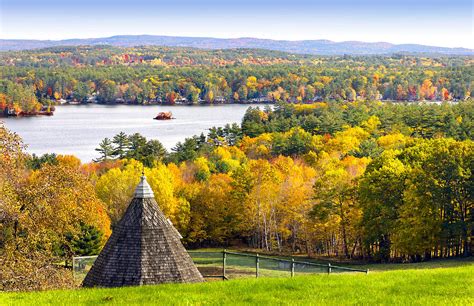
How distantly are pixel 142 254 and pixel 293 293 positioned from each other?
16.2ft

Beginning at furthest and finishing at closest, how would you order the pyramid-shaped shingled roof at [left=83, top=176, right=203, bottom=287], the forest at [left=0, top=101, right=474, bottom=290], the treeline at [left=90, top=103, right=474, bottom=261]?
the treeline at [left=90, top=103, right=474, bottom=261], the forest at [left=0, top=101, right=474, bottom=290], the pyramid-shaped shingled roof at [left=83, top=176, right=203, bottom=287]

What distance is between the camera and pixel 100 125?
117 m

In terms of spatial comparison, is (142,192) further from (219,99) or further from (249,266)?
(219,99)

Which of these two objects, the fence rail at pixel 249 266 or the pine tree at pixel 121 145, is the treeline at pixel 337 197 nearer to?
the pine tree at pixel 121 145

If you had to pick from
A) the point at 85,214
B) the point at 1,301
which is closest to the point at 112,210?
the point at 85,214

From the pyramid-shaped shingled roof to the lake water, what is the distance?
65925 mm

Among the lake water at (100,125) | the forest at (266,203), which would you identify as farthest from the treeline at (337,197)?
the lake water at (100,125)

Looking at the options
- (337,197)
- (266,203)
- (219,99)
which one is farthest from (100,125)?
(337,197)

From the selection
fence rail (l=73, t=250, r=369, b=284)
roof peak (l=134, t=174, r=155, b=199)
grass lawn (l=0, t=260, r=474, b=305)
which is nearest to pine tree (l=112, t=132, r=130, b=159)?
fence rail (l=73, t=250, r=369, b=284)

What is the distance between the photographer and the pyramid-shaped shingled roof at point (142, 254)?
51.7 feet

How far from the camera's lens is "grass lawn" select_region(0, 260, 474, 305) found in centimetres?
1149

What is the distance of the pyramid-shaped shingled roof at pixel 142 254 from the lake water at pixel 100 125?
65925 millimetres

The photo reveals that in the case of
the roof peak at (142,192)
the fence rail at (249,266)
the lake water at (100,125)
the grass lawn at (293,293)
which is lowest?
the lake water at (100,125)

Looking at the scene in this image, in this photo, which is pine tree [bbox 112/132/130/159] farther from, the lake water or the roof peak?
the roof peak
